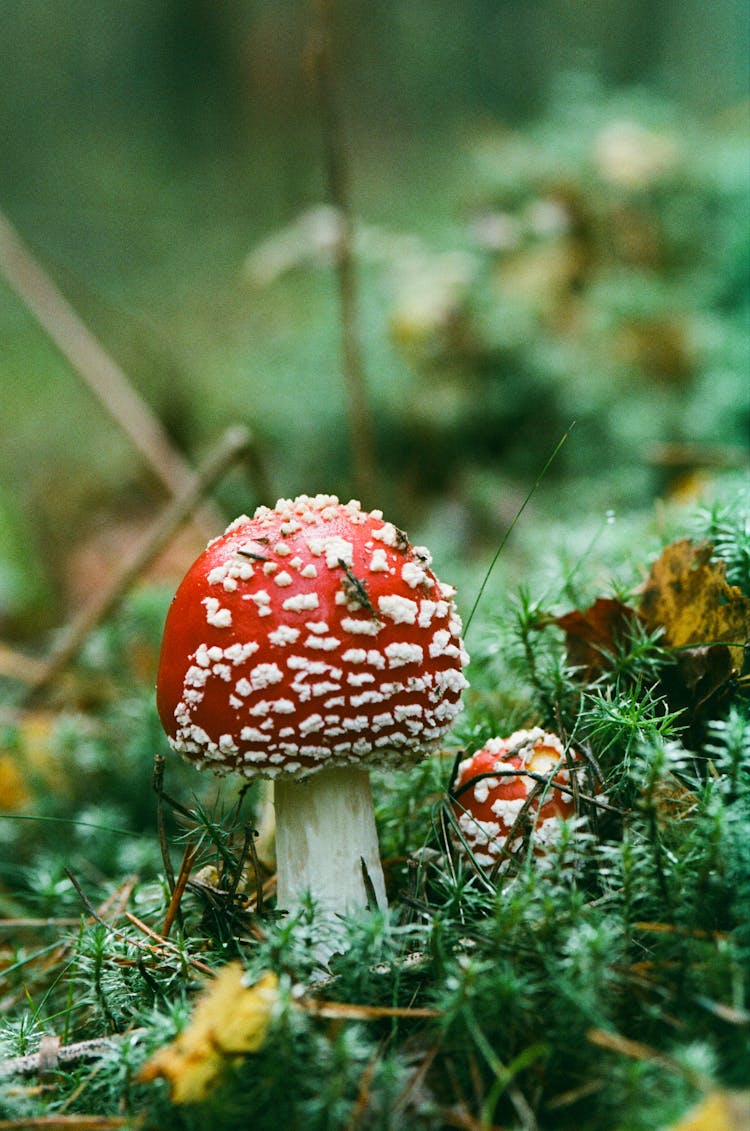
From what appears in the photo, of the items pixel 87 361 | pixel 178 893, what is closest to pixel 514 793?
pixel 178 893

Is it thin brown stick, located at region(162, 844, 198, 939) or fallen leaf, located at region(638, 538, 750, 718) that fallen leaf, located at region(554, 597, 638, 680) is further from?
thin brown stick, located at region(162, 844, 198, 939)

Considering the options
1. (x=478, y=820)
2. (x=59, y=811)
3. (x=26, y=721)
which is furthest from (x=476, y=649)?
(x=26, y=721)

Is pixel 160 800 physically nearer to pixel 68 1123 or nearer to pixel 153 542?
pixel 68 1123

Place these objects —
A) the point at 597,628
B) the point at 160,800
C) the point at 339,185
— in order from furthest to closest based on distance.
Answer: the point at 339,185, the point at 597,628, the point at 160,800

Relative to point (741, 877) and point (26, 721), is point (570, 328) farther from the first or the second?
point (741, 877)

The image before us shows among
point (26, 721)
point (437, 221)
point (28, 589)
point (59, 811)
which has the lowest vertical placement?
point (59, 811)

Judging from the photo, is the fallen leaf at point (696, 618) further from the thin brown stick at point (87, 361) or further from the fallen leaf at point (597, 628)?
the thin brown stick at point (87, 361)
